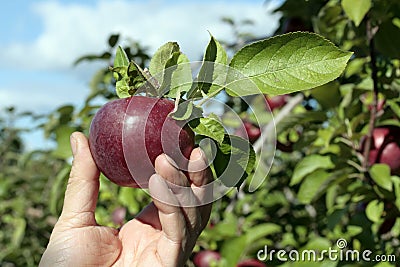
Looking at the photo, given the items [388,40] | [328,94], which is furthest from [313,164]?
[388,40]

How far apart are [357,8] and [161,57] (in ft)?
2.52

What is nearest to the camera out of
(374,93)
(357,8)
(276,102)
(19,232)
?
(357,8)

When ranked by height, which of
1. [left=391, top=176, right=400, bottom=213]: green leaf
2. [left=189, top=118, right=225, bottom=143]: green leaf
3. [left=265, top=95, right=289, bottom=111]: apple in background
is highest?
[left=189, top=118, right=225, bottom=143]: green leaf

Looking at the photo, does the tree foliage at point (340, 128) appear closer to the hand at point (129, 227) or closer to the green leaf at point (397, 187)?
the green leaf at point (397, 187)

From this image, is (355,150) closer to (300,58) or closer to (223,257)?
(223,257)

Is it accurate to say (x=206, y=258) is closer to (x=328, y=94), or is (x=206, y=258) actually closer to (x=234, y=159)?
(x=328, y=94)

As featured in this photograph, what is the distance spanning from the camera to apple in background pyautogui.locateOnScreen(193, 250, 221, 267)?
240cm

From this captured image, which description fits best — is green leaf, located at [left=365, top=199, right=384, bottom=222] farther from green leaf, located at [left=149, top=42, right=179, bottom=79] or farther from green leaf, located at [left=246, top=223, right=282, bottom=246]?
green leaf, located at [left=149, top=42, right=179, bottom=79]

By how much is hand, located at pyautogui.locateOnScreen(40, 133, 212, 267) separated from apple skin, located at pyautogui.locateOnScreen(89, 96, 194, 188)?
0.08 ft

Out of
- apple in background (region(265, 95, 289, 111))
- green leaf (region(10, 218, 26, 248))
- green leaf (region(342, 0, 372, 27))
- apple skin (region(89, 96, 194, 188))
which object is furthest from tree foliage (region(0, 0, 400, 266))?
green leaf (region(10, 218, 26, 248))

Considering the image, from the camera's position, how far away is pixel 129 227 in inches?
44.1

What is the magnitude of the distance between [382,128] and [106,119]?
1.15 m

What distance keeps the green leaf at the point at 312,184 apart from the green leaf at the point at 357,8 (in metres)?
0.50

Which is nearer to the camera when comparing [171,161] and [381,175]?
[171,161]
